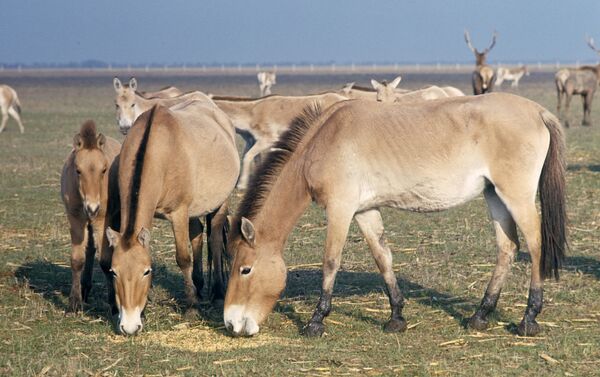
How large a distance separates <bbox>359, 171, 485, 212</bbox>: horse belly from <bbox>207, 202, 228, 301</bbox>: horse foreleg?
6.78 feet

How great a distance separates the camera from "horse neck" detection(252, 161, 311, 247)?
7602 millimetres

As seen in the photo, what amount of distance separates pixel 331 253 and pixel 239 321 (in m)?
0.90

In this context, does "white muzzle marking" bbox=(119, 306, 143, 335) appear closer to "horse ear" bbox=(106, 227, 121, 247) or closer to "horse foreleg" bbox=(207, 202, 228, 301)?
"horse ear" bbox=(106, 227, 121, 247)

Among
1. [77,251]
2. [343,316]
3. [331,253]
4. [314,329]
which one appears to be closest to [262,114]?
[77,251]

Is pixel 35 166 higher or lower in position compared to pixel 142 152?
lower

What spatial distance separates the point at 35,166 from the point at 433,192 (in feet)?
43.3

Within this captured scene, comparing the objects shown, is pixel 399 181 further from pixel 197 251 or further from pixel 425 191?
pixel 197 251

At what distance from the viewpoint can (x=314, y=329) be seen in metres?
7.62

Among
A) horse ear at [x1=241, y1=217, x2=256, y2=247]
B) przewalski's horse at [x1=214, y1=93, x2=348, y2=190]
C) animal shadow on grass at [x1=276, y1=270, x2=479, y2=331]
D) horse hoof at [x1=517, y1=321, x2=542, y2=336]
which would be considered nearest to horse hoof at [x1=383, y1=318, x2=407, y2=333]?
animal shadow on grass at [x1=276, y1=270, x2=479, y2=331]

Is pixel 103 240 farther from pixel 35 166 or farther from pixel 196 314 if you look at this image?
pixel 35 166

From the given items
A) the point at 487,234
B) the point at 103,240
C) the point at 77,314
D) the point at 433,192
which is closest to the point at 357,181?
the point at 433,192

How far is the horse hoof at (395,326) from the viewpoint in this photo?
7.74 m

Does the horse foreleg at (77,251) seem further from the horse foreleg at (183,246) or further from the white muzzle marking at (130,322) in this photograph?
the white muzzle marking at (130,322)

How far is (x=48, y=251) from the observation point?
11.3 metres
